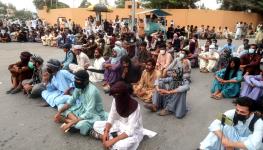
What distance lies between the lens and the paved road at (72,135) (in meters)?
4.38

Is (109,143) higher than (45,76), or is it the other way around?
(45,76)

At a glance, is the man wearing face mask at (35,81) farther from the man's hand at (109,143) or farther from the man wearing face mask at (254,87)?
the man wearing face mask at (254,87)

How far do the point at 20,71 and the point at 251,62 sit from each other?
6.29 metres

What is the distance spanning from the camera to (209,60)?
32.6 ft

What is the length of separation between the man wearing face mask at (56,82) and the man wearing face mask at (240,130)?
3.10m

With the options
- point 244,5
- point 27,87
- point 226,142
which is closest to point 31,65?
point 27,87

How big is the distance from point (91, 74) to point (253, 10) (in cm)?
2510

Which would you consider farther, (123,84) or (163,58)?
(163,58)

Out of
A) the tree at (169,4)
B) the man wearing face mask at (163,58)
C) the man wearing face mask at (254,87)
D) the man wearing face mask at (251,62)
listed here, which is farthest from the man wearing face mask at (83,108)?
the tree at (169,4)

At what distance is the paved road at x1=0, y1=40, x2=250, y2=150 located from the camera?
438 centimetres

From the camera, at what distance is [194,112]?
A: 5.85 meters

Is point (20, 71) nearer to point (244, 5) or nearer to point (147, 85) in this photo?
point (147, 85)

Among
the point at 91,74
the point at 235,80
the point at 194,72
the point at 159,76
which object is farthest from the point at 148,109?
the point at 194,72

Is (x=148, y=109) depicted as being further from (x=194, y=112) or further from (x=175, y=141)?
(x=175, y=141)
